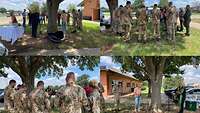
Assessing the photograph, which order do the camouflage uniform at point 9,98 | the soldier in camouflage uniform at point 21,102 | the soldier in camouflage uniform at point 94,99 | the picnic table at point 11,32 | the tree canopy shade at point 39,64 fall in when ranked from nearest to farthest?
the soldier in camouflage uniform at point 94,99
the soldier in camouflage uniform at point 21,102
the camouflage uniform at point 9,98
the picnic table at point 11,32
the tree canopy shade at point 39,64

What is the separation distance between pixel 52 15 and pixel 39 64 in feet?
3.14

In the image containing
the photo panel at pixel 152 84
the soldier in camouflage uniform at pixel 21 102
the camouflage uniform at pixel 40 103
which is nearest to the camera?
the camouflage uniform at pixel 40 103

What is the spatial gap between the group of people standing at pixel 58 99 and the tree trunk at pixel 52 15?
1084 mm

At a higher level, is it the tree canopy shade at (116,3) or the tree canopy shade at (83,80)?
the tree canopy shade at (116,3)

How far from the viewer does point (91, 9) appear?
10945mm

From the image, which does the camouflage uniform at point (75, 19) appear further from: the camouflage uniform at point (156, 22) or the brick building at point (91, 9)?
the camouflage uniform at point (156, 22)

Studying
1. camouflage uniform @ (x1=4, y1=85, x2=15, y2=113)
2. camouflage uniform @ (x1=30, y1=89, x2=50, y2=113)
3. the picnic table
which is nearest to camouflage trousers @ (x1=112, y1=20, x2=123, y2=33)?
the picnic table

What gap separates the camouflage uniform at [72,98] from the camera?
941 cm


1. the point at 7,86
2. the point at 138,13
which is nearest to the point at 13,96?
the point at 7,86

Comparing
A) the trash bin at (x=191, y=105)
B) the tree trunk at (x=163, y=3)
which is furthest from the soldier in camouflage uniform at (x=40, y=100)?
the trash bin at (x=191, y=105)

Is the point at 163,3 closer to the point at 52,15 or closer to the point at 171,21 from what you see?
the point at 171,21

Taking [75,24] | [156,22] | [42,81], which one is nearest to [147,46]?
[156,22]

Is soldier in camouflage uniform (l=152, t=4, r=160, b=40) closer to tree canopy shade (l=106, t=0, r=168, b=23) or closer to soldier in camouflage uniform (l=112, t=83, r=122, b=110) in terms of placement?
tree canopy shade (l=106, t=0, r=168, b=23)

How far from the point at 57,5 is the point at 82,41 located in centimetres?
76
